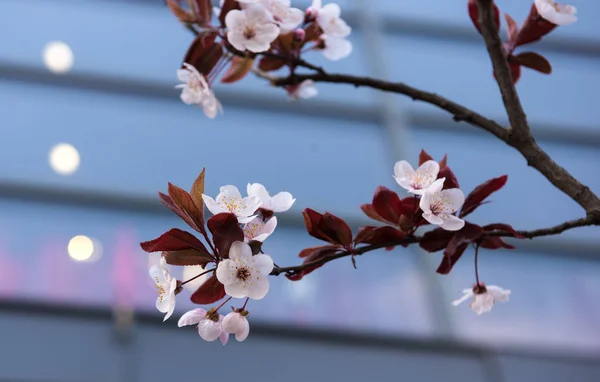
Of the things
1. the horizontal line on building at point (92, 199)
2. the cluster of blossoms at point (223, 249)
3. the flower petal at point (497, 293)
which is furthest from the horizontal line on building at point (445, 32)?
the cluster of blossoms at point (223, 249)

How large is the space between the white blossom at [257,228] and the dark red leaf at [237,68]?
12.6 inches

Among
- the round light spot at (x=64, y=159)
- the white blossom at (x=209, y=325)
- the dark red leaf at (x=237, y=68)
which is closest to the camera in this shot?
the white blossom at (x=209, y=325)

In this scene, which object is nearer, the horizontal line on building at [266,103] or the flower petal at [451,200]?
the flower petal at [451,200]

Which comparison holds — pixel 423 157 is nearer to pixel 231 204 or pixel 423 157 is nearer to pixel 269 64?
pixel 231 204

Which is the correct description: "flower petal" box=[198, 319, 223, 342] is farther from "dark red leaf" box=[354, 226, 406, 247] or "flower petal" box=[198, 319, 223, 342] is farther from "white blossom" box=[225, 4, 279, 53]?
"white blossom" box=[225, 4, 279, 53]

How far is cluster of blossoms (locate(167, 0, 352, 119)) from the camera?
2.61ft

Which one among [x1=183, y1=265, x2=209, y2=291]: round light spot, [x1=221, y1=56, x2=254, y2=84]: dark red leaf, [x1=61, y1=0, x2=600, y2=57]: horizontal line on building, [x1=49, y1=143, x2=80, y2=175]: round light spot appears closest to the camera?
[x1=221, y1=56, x2=254, y2=84]: dark red leaf

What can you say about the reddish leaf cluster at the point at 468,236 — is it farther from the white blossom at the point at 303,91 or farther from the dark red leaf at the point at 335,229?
the white blossom at the point at 303,91

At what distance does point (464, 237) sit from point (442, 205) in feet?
0.12

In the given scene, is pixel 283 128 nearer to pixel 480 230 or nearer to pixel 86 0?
pixel 86 0

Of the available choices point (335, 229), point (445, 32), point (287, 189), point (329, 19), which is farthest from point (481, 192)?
point (445, 32)

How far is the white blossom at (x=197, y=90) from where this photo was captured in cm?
90

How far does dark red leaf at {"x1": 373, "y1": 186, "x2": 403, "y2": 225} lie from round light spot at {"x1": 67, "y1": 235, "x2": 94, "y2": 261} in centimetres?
251

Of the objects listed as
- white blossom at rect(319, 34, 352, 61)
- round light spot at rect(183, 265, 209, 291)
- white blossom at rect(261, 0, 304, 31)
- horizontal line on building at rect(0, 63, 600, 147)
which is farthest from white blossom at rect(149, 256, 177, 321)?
horizontal line on building at rect(0, 63, 600, 147)
